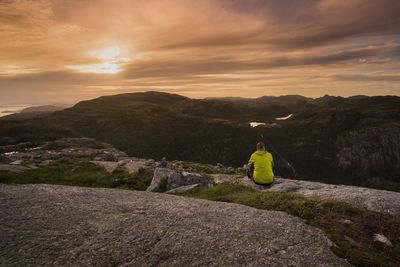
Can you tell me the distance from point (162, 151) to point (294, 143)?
84.2m

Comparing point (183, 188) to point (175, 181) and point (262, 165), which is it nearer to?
point (175, 181)

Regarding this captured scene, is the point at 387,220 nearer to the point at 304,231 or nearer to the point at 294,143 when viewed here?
the point at 304,231

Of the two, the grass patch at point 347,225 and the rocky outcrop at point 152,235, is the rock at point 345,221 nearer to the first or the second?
the grass patch at point 347,225

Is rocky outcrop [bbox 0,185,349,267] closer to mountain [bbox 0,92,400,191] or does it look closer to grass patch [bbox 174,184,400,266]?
grass patch [bbox 174,184,400,266]

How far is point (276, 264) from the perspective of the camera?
8.07m

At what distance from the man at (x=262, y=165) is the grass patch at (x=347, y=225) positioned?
289 cm

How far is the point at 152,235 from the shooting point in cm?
1027

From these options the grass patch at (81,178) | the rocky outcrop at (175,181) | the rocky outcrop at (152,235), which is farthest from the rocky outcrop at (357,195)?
the grass patch at (81,178)

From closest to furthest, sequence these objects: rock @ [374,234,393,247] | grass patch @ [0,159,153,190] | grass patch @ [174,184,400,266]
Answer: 1. grass patch @ [174,184,400,266]
2. rock @ [374,234,393,247]
3. grass patch @ [0,159,153,190]

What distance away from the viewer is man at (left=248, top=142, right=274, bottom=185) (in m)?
17.7

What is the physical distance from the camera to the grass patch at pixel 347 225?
858cm

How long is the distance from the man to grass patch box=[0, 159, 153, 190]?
475 inches

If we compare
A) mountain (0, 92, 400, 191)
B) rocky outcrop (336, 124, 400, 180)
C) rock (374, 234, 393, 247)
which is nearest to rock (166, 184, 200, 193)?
rock (374, 234, 393, 247)

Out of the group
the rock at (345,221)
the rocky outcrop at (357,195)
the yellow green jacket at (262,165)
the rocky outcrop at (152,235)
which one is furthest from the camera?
the yellow green jacket at (262,165)
